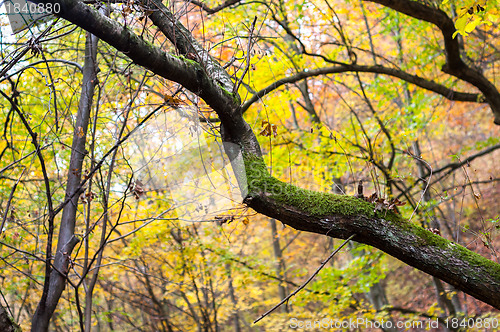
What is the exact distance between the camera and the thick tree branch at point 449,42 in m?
3.86

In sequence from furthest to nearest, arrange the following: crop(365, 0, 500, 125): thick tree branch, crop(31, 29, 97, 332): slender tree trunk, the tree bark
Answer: crop(365, 0, 500, 125): thick tree branch → crop(31, 29, 97, 332): slender tree trunk → the tree bark

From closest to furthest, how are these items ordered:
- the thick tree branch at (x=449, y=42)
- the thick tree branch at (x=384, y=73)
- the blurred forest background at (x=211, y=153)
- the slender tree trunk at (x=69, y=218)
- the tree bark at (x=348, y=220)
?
the tree bark at (x=348, y=220) → the slender tree trunk at (x=69, y=218) → the blurred forest background at (x=211, y=153) → the thick tree branch at (x=449, y=42) → the thick tree branch at (x=384, y=73)

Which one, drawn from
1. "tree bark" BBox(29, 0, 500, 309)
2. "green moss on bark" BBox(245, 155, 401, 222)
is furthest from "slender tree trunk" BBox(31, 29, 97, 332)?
"green moss on bark" BBox(245, 155, 401, 222)

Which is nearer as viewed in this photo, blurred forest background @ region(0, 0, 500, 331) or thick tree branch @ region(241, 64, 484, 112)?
blurred forest background @ region(0, 0, 500, 331)

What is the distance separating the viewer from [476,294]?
2205mm

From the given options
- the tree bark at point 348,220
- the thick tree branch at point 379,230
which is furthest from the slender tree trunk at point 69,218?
the thick tree branch at point 379,230

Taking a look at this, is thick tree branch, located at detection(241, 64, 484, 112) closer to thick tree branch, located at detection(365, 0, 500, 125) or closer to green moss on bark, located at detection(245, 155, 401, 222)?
thick tree branch, located at detection(365, 0, 500, 125)

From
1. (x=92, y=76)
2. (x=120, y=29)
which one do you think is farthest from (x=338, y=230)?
(x=92, y=76)

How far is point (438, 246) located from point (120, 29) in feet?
7.07

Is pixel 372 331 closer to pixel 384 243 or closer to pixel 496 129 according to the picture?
pixel 496 129

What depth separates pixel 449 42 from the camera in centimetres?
432

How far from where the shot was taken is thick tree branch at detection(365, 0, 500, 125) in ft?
12.6

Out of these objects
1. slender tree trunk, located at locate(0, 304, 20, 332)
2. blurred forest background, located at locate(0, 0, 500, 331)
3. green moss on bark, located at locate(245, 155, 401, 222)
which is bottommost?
slender tree trunk, located at locate(0, 304, 20, 332)

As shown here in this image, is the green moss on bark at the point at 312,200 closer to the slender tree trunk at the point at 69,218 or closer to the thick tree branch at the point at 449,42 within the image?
the slender tree trunk at the point at 69,218
